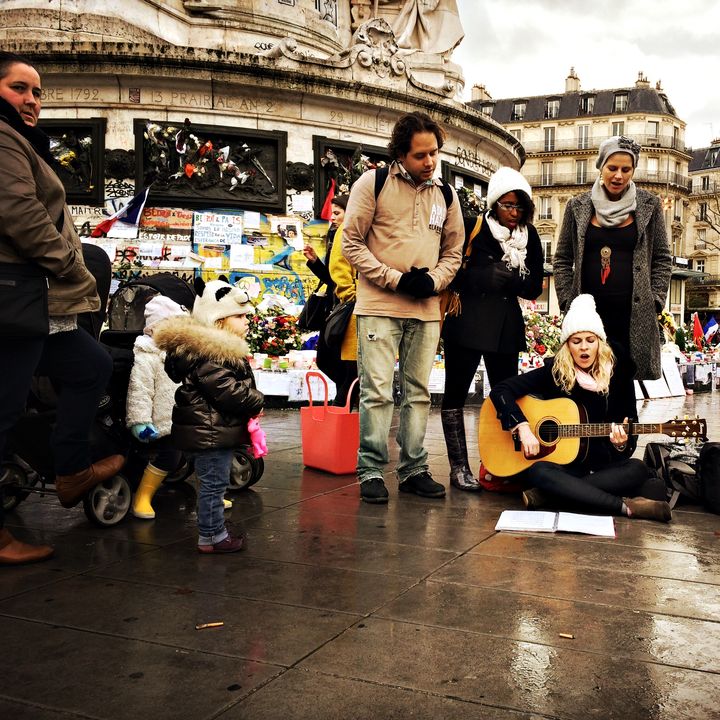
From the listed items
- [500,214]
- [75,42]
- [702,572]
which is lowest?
[702,572]

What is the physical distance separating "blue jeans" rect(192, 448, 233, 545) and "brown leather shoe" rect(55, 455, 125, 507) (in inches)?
25.9

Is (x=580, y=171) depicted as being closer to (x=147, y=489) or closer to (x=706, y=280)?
(x=706, y=280)

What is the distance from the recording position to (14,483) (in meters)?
4.86

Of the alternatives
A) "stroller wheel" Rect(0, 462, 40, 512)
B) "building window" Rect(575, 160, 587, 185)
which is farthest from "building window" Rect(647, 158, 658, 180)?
"stroller wheel" Rect(0, 462, 40, 512)

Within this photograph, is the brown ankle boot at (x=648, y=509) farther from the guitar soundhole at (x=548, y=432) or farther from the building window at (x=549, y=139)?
the building window at (x=549, y=139)

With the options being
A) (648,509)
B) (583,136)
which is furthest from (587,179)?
(648,509)

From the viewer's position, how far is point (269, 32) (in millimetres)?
14938

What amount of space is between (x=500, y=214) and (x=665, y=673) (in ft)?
11.9

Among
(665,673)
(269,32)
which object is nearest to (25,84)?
A: (665,673)

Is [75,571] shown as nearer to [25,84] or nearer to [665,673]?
[25,84]

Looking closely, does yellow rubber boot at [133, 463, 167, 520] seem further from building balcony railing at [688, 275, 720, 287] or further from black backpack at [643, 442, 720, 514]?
building balcony railing at [688, 275, 720, 287]

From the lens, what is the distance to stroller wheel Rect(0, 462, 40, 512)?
4832 millimetres

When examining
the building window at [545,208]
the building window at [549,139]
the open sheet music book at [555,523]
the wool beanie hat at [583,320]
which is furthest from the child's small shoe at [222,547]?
the building window at [549,139]

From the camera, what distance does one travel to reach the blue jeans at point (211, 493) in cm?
403
